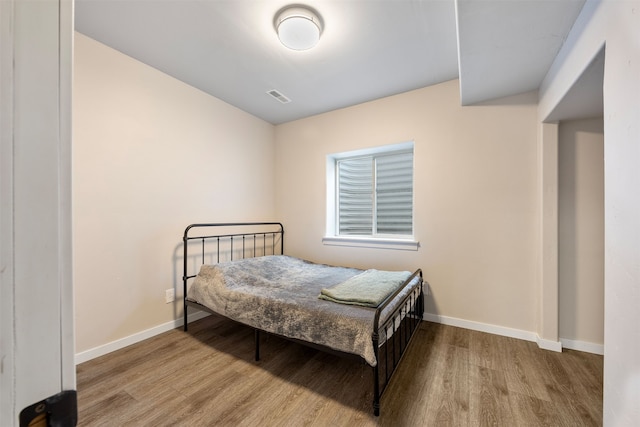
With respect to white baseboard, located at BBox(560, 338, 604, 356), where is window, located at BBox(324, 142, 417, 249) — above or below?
above

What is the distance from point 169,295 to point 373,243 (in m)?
2.23

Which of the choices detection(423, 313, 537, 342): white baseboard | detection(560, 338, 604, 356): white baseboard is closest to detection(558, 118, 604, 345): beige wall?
detection(560, 338, 604, 356): white baseboard

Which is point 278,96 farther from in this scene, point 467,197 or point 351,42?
point 467,197

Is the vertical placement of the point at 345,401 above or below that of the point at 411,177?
below

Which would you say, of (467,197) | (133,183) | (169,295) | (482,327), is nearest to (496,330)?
(482,327)

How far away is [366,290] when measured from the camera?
2.00 metres

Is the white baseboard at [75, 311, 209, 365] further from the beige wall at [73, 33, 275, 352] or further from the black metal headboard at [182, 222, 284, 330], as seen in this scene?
the black metal headboard at [182, 222, 284, 330]

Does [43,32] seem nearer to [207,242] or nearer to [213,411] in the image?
[213,411]

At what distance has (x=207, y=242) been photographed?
9.42ft

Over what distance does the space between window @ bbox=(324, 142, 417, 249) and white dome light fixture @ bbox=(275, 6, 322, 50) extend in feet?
5.07

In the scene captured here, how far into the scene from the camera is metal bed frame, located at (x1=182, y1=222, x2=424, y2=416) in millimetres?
1599

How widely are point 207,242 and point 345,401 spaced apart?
209 centimetres

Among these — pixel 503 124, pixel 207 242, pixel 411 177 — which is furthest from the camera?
pixel 411 177

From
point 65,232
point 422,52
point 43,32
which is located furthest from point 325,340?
point 422,52
